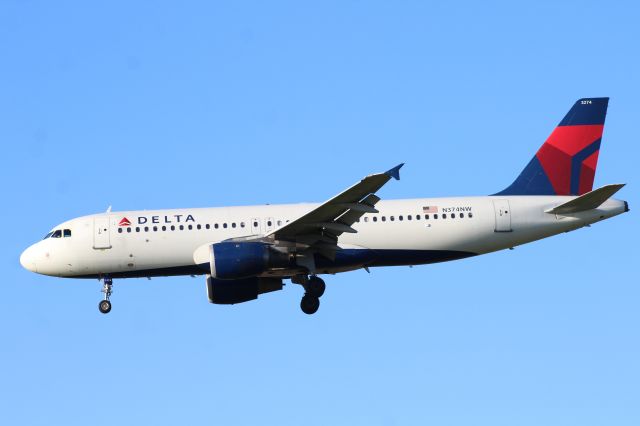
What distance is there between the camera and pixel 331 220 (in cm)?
3431

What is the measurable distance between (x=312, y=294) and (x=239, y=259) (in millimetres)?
3871

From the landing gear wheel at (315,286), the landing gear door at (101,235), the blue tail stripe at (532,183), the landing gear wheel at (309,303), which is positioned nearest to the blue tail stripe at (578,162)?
the blue tail stripe at (532,183)

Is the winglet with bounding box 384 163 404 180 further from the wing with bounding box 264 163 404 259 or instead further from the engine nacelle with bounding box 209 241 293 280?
the engine nacelle with bounding box 209 241 293 280

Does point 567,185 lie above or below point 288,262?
above

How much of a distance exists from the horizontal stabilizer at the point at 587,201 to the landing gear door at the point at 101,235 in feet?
48.0

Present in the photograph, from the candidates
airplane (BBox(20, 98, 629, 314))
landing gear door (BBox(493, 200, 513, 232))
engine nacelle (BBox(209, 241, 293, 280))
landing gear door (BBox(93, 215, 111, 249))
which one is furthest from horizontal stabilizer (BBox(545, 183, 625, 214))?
landing gear door (BBox(93, 215, 111, 249))

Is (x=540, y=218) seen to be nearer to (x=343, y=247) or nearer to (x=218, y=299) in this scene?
(x=343, y=247)

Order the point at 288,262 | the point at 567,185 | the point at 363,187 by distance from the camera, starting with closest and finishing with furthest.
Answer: the point at 363,187, the point at 288,262, the point at 567,185

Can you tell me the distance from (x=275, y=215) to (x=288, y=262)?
237 centimetres

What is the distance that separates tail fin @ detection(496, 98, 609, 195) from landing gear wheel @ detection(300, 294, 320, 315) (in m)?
7.42

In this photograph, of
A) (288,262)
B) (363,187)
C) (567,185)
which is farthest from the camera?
(567,185)

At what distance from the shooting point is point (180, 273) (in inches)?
1446

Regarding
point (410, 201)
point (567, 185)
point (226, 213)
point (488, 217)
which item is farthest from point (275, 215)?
point (567, 185)

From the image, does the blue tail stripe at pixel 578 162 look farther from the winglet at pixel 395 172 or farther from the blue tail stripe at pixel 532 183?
the winglet at pixel 395 172
